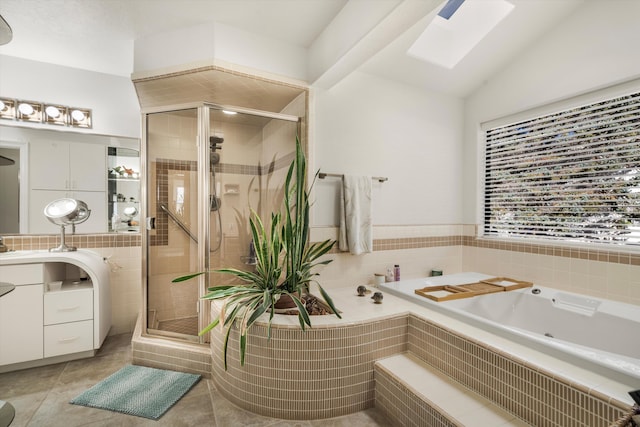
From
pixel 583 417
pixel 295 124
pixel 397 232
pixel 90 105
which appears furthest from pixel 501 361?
pixel 90 105

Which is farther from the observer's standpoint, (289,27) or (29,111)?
(29,111)

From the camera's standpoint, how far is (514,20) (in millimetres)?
2307

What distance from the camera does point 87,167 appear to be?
260cm

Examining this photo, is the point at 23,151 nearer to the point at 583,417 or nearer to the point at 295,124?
the point at 295,124

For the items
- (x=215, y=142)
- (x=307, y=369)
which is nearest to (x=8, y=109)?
(x=215, y=142)

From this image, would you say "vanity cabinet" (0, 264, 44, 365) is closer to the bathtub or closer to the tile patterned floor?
the tile patterned floor

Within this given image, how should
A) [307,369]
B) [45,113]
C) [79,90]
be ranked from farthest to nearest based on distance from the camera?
[79,90] < [45,113] < [307,369]

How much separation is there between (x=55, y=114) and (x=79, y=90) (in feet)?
0.93

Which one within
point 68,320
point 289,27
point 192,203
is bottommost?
point 68,320

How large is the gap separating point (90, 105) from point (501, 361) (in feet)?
11.5

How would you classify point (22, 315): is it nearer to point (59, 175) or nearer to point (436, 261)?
point (59, 175)

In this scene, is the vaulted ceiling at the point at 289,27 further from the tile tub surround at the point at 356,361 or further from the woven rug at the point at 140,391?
the woven rug at the point at 140,391

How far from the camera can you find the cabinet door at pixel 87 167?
2564 mm

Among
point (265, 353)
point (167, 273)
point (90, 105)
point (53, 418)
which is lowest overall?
point (53, 418)
